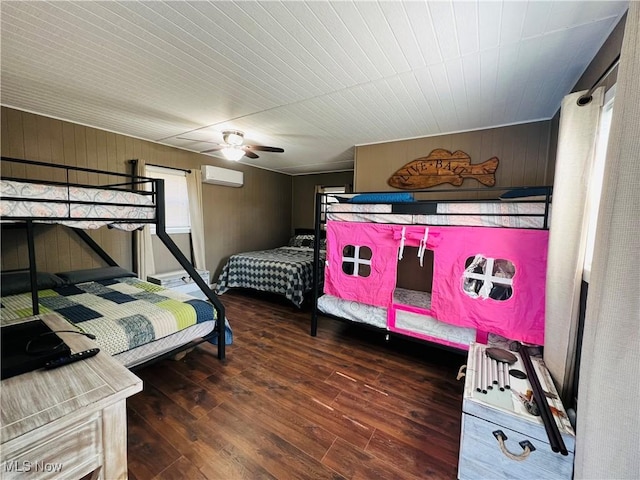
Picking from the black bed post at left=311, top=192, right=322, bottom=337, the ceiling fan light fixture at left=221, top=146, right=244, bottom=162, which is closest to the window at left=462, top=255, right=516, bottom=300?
the black bed post at left=311, top=192, right=322, bottom=337

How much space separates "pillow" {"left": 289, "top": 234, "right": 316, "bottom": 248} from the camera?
5.50 m

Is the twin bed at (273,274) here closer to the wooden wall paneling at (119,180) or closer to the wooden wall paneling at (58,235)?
the wooden wall paneling at (119,180)

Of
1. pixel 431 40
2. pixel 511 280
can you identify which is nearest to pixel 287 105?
pixel 431 40

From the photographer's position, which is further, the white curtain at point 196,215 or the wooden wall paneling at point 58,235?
the white curtain at point 196,215

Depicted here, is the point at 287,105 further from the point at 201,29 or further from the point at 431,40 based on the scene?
the point at 431,40

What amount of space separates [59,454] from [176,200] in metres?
3.89

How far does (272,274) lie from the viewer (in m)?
3.98

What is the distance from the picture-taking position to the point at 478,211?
2033mm

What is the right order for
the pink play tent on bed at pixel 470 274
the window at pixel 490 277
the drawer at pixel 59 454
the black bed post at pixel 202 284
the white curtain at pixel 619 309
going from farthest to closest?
the black bed post at pixel 202 284 < the window at pixel 490 277 < the pink play tent on bed at pixel 470 274 < the white curtain at pixel 619 309 < the drawer at pixel 59 454

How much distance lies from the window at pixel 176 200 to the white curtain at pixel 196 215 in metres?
0.10

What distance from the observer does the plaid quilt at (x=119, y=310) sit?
5.49 ft

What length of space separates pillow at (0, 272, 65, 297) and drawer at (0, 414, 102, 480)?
2390 millimetres

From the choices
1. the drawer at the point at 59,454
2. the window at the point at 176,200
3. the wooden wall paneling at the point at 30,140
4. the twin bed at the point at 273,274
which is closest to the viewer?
the drawer at the point at 59,454

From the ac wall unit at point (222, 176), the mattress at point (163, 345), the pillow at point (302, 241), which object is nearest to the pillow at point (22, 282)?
the mattress at point (163, 345)
